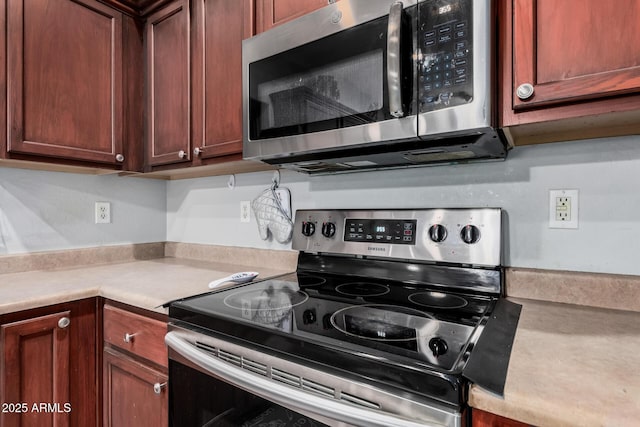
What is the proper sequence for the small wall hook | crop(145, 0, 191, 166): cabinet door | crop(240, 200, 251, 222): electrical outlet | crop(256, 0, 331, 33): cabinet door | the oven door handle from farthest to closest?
crop(240, 200, 251, 222): electrical outlet → the small wall hook → crop(145, 0, 191, 166): cabinet door → crop(256, 0, 331, 33): cabinet door → the oven door handle

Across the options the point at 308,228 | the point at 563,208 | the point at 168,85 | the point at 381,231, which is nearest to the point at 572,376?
the point at 563,208

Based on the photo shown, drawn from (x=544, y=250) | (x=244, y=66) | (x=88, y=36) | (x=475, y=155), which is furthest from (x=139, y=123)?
(x=544, y=250)

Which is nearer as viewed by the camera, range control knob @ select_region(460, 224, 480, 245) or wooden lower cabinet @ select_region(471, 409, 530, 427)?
wooden lower cabinet @ select_region(471, 409, 530, 427)

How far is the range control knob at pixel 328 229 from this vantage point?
4.39ft

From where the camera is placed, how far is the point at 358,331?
75 centimetres

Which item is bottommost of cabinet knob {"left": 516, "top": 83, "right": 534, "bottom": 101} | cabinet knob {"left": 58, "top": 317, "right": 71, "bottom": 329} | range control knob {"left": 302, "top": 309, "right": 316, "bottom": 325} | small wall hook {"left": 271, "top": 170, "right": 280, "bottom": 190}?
cabinet knob {"left": 58, "top": 317, "right": 71, "bottom": 329}

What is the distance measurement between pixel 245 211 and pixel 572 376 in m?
1.44

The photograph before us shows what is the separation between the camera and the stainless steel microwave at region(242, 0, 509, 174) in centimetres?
80

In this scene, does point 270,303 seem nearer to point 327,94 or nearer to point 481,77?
point 327,94

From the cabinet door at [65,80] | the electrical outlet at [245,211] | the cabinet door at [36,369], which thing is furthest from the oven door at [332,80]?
the cabinet door at [36,369]

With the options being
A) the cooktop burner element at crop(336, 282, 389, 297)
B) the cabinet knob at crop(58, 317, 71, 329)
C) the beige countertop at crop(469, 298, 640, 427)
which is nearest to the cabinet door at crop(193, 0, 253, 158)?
the cooktop burner element at crop(336, 282, 389, 297)

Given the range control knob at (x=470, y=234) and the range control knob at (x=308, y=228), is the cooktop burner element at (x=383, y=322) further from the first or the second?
the range control knob at (x=308, y=228)

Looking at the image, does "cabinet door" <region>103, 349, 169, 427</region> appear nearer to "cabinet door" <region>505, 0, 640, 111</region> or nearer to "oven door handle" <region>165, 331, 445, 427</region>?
"oven door handle" <region>165, 331, 445, 427</region>

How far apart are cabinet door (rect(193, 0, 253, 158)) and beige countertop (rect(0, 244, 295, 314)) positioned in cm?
52
